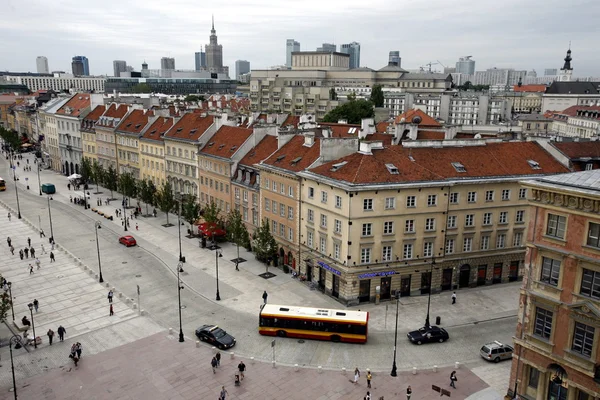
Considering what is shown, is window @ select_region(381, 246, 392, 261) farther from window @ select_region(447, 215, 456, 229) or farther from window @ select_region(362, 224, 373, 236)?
window @ select_region(447, 215, 456, 229)

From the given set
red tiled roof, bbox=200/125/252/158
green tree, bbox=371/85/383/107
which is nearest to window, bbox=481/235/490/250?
red tiled roof, bbox=200/125/252/158

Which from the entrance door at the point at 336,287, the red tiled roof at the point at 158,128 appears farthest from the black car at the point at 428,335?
the red tiled roof at the point at 158,128

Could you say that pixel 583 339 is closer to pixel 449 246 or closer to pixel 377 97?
pixel 449 246

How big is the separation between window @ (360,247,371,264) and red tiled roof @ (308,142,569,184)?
261 inches

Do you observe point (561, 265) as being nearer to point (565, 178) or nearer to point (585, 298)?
point (585, 298)

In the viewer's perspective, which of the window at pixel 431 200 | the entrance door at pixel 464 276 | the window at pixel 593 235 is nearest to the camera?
the window at pixel 593 235

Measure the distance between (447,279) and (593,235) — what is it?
27081 millimetres

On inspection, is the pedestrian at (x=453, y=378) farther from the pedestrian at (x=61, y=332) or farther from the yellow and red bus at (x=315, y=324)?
the pedestrian at (x=61, y=332)

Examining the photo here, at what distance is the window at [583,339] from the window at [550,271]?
9.08 ft

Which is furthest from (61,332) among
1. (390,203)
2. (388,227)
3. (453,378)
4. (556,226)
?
(556,226)

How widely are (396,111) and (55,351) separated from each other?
5985 inches

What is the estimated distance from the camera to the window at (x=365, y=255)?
5002 centimetres

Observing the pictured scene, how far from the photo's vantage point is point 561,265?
1194 inches

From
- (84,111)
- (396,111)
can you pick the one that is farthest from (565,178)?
(396,111)
